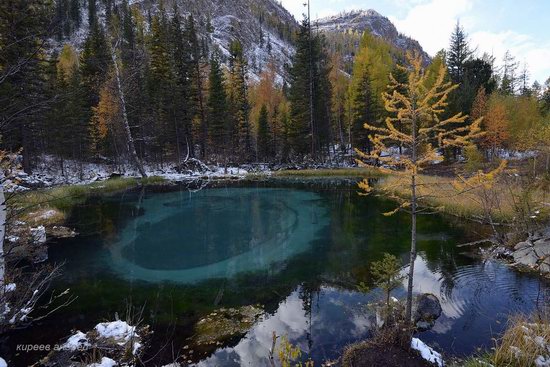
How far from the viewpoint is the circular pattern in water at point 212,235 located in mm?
12172

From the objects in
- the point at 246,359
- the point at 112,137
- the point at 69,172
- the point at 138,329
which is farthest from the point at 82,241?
the point at 112,137

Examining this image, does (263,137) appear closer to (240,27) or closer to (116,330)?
(116,330)

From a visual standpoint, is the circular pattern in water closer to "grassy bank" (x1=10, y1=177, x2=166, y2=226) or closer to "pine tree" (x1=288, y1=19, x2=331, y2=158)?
"grassy bank" (x1=10, y1=177, x2=166, y2=226)

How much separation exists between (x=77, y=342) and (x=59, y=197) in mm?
9472

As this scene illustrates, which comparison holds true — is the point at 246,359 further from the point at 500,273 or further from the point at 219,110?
the point at 219,110

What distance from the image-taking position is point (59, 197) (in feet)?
47.3

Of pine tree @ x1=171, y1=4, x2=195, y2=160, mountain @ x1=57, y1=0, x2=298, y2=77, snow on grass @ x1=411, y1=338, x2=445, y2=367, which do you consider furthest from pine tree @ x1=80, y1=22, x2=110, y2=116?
mountain @ x1=57, y1=0, x2=298, y2=77

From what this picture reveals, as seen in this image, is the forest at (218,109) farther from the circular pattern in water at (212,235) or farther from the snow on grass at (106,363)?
the snow on grass at (106,363)

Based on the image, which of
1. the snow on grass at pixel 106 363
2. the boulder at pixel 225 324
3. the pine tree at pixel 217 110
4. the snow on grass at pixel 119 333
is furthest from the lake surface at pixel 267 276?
the pine tree at pixel 217 110

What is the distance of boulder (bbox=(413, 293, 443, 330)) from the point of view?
26.0ft

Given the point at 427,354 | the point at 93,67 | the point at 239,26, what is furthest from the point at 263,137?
the point at 239,26

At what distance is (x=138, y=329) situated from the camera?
25.2 feet

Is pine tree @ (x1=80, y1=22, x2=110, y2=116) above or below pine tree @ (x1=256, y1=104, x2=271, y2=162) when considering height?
above

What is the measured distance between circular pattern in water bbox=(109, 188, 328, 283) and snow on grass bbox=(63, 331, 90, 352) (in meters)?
3.86
